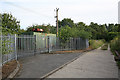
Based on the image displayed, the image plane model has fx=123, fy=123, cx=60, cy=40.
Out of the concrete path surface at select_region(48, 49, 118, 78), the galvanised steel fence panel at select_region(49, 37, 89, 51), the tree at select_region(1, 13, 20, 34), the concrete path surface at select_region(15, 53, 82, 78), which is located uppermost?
the tree at select_region(1, 13, 20, 34)

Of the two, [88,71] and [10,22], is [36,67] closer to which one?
[88,71]

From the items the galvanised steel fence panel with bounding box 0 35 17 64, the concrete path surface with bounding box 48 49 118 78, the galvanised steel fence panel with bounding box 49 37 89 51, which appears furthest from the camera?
the galvanised steel fence panel with bounding box 49 37 89 51

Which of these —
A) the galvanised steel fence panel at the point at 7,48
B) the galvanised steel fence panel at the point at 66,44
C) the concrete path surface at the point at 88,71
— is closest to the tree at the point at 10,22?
the galvanised steel fence panel at the point at 66,44

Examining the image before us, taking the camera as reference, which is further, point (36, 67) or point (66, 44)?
point (66, 44)

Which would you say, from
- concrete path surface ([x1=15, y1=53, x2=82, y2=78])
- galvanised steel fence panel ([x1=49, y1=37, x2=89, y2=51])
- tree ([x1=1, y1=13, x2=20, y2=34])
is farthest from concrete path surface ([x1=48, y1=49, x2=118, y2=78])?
tree ([x1=1, y1=13, x2=20, y2=34])

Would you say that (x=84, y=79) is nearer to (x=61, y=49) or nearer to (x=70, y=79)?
(x=70, y=79)

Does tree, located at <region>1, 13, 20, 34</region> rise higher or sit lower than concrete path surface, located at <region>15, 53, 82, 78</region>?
higher

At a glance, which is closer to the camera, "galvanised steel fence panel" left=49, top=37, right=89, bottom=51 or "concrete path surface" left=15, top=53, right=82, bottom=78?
"concrete path surface" left=15, top=53, right=82, bottom=78

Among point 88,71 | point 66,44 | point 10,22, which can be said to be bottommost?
point 88,71

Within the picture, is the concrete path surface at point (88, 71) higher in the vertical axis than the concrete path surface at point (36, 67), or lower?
lower

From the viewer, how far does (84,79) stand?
515 centimetres

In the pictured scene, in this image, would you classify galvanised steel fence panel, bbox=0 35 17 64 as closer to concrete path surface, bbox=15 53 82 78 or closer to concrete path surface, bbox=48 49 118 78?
concrete path surface, bbox=15 53 82 78

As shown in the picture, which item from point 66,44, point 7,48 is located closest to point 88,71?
point 7,48

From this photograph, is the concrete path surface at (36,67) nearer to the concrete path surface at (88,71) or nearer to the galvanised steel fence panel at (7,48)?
the concrete path surface at (88,71)
